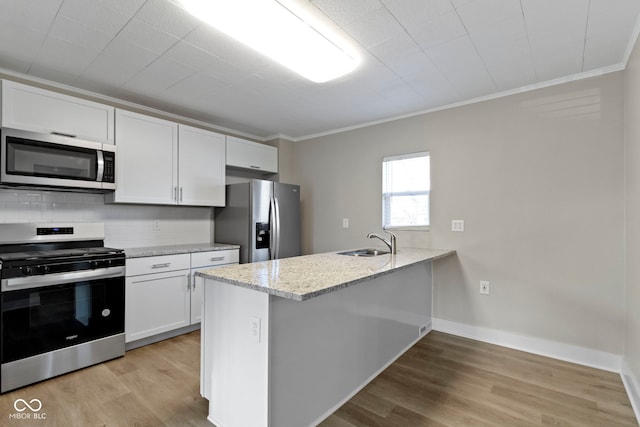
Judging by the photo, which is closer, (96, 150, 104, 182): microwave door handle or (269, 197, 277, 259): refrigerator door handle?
(96, 150, 104, 182): microwave door handle

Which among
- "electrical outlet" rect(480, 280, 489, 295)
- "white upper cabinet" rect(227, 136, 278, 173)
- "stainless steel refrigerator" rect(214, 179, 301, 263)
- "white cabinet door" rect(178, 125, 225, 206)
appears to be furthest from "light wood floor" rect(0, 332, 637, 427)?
"white upper cabinet" rect(227, 136, 278, 173)

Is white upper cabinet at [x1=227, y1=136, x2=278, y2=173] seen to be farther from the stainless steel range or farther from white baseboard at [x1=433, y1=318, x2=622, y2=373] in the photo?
white baseboard at [x1=433, y1=318, x2=622, y2=373]

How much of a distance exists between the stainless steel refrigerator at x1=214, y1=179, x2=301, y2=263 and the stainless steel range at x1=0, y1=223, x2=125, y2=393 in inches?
47.7

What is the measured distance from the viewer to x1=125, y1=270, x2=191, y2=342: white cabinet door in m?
2.73

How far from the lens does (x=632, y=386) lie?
2.02 m

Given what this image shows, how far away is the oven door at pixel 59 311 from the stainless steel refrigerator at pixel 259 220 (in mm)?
1240

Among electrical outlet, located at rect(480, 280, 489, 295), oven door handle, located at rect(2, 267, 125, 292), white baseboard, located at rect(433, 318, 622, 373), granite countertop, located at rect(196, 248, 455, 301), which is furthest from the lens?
electrical outlet, located at rect(480, 280, 489, 295)

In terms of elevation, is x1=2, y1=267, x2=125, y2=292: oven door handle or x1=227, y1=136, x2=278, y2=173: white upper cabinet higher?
x1=227, y1=136, x2=278, y2=173: white upper cabinet

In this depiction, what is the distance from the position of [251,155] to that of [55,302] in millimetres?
2410

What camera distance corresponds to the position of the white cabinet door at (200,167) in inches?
130

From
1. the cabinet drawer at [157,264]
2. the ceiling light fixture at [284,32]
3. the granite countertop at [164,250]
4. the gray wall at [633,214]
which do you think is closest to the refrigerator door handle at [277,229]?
the granite countertop at [164,250]

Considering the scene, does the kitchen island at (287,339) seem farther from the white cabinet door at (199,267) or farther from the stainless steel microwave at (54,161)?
the stainless steel microwave at (54,161)

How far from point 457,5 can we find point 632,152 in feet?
5.18

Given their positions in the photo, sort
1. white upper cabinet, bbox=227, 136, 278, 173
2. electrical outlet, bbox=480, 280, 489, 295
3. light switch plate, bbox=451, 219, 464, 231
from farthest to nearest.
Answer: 1. white upper cabinet, bbox=227, 136, 278, 173
2. light switch plate, bbox=451, 219, 464, 231
3. electrical outlet, bbox=480, 280, 489, 295
